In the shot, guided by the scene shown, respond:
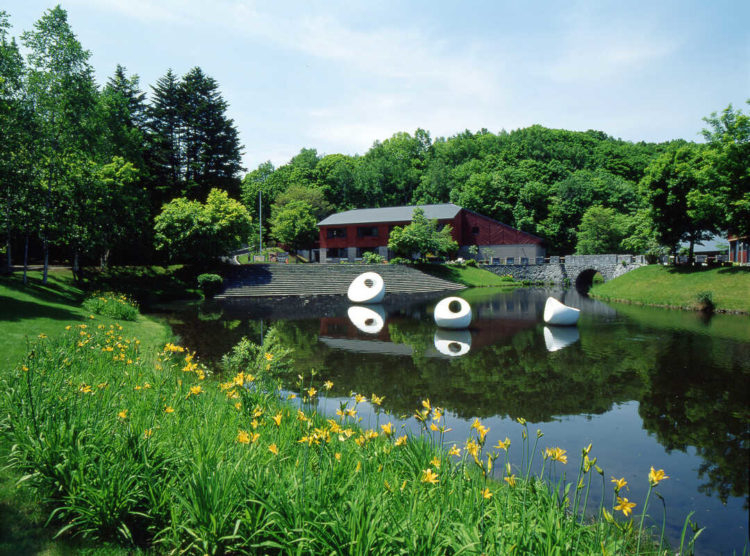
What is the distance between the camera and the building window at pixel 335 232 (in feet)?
205

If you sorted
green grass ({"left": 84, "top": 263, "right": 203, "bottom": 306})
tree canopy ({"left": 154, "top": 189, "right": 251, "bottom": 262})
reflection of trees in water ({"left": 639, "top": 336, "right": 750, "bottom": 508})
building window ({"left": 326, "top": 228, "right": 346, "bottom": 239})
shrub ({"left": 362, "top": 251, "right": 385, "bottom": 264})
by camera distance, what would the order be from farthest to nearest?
building window ({"left": 326, "top": 228, "right": 346, "bottom": 239}) → shrub ({"left": 362, "top": 251, "right": 385, "bottom": 264}) → tree canopy ({"left": 154, "top": 189, "right": 251, "bottom": 262}) → green grass ({"left": 84, "top": 263, "right": 203, "bottom": 306}) → reflection of trees in water ({"left": 639, "top": 336, "right": 750, "bottom": 508})

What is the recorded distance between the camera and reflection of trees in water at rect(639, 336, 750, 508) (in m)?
7.02

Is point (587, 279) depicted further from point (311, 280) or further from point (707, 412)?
point (707, 412)

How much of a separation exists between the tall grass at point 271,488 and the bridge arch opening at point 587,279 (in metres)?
50.0

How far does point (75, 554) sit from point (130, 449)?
3.17ft

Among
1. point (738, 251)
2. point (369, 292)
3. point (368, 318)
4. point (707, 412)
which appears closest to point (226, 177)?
point (369, 292)

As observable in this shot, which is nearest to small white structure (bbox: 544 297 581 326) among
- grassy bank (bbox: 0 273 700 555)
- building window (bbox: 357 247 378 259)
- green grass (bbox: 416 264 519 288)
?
grassy bank (bbox: 0 273 700 555)

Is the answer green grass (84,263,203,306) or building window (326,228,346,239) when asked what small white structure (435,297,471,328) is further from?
building window (326,228,346,239)

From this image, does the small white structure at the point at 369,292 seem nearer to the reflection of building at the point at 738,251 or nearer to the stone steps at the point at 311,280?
the stone steps at the point at 311,280

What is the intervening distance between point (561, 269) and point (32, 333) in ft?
170

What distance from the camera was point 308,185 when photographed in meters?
80.8

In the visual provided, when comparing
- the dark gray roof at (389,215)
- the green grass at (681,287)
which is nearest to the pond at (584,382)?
the green grass at (681,287)

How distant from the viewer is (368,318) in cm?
2466

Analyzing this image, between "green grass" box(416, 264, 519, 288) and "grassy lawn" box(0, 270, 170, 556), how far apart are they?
109 ft
